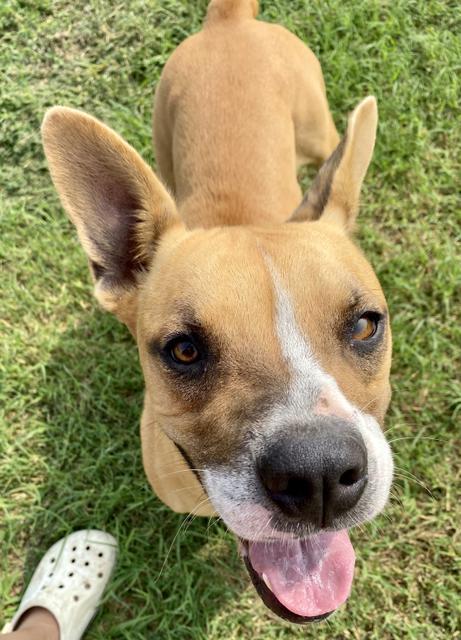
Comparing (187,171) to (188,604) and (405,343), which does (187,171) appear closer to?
(405,343)

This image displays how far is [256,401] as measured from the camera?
2482mm

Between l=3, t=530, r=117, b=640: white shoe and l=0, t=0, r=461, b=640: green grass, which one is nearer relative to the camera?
l=3, t=530, r=117, b=640: white shoe

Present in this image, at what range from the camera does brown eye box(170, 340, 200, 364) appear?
9.05ft

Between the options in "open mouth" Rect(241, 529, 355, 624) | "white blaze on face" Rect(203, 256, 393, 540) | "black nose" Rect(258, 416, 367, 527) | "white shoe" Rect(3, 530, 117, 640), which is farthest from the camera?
"white shoe" Rect(3, 530, 117, 640)

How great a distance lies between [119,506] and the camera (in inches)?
198

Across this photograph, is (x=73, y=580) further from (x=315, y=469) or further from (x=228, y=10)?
(x=228, y=10)

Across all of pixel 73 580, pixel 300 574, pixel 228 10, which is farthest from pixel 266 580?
pixel 228 10

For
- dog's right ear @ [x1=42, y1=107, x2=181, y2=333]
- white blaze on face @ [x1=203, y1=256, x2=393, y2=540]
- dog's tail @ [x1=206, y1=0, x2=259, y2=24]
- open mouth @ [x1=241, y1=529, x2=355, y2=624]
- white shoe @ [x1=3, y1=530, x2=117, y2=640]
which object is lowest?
white shoe @ [x1=3, y1=530, x2=117, y2=640]

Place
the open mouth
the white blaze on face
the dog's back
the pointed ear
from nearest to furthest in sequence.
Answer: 1. the white blaze on face
2. the open mouth
3. the pointed ear
4. the dog's back

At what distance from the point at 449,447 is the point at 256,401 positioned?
10.5 ft

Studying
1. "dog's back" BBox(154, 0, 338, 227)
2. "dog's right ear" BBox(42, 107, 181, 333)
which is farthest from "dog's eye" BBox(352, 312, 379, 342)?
"dog's back" BBox(154, 0, 338, 227)

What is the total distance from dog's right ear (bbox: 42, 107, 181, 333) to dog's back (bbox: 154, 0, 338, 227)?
31.3 inches

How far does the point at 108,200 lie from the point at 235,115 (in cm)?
153

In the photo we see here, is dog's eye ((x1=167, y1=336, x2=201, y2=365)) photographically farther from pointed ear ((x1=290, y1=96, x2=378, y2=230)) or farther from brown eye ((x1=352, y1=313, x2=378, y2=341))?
pointed ear ((x1=290, y1=96, x2=378, y2=230))
